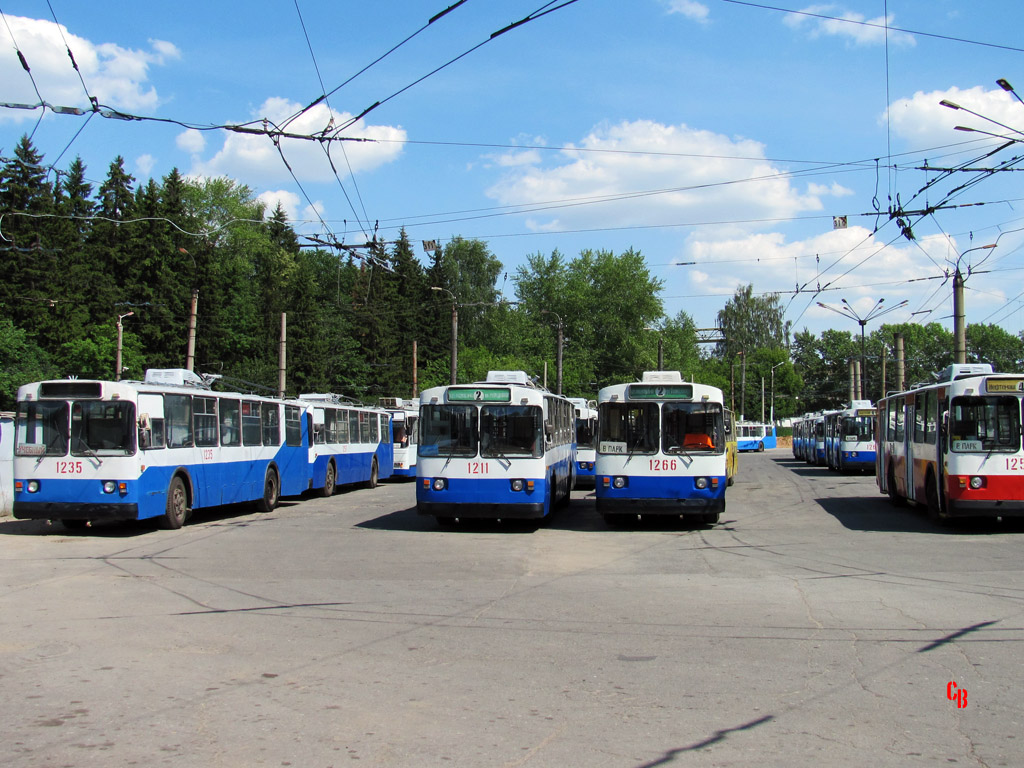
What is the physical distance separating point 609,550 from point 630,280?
67.2 metres

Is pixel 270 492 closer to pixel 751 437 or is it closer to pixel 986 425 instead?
pixel 986 425

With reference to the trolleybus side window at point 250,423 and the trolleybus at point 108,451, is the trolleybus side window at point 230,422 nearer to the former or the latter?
the trolleybus side window at point 250,423

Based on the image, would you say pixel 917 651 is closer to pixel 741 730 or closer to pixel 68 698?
pixel 741 730

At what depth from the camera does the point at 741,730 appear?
560 centimetres

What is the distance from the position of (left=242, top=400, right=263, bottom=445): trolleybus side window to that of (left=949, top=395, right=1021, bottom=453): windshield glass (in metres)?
14.2

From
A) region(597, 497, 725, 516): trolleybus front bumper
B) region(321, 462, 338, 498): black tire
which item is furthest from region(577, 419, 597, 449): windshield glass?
region(597, 497, 725, 516): trolleybus front bumper

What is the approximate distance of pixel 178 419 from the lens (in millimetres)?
18031

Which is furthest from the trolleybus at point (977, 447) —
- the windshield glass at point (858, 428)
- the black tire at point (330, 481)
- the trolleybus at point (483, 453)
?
the windshield glass at point (858, 428)

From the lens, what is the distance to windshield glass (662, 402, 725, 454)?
57.6 ft

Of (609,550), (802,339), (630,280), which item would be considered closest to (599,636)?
(609,550)

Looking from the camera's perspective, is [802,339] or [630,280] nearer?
[630,280]

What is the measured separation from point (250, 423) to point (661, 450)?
9.54 m

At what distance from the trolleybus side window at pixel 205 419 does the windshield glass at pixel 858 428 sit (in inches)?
1092

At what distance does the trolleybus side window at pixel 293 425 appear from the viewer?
24.4 m
